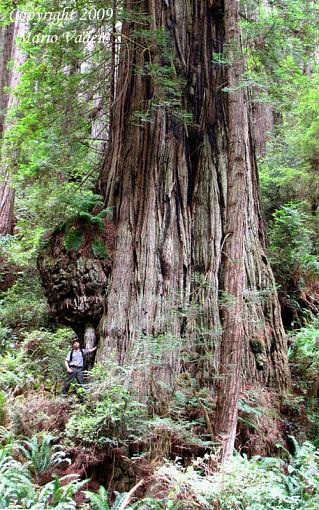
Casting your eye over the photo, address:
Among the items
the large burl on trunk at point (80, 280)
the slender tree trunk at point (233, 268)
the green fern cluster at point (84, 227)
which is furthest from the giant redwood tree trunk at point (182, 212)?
the green fern cluster at point (84, 227)

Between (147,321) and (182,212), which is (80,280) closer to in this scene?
(147,321)

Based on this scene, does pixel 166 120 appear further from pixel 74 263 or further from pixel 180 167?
pixel 74 263

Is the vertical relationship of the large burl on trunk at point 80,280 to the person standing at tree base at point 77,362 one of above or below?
above

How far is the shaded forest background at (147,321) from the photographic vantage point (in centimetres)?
488

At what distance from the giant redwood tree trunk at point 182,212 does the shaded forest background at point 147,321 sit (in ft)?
0.13

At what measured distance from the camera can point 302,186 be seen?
946 cm

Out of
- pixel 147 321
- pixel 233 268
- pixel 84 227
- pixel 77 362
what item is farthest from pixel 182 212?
pixel 77 362

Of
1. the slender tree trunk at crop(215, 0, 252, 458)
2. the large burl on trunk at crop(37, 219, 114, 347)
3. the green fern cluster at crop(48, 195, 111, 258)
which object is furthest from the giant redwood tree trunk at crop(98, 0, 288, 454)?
the green fern cluster at crop(48, 195, 111, 258)

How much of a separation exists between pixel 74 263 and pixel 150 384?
6.69ft

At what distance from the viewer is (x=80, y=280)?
6.55 meters

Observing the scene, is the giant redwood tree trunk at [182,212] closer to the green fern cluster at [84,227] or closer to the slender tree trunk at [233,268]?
the slender tree trunk at [233,268]

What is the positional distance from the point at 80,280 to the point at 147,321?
45.5 inches

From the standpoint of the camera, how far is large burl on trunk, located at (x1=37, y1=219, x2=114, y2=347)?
6543 mm

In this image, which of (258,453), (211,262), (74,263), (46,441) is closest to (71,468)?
(46,441)
